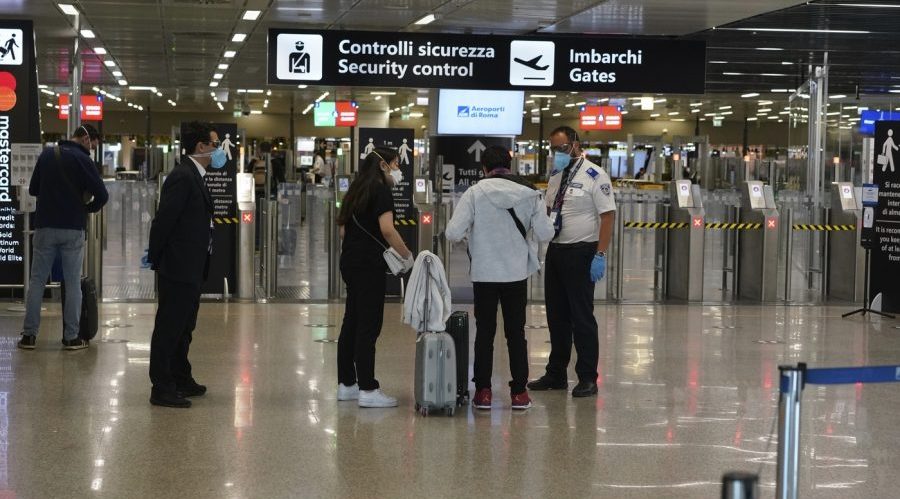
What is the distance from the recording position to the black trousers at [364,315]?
680 centimetres

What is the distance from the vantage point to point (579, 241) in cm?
744

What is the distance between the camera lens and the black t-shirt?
6.78 m

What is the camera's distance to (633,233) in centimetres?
2559

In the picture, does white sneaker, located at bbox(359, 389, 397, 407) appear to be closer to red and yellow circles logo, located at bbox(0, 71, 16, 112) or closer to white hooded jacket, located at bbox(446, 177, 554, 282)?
white hooded jacket, located at bbox(446, 177, 554, 282)

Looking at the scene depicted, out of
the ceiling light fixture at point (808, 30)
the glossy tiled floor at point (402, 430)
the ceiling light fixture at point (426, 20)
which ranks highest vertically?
the ceiling light fixture at point (808, 30)

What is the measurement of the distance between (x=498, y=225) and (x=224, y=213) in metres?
6.43

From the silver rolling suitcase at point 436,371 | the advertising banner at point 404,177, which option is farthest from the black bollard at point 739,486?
the advertising banner at point 404,177

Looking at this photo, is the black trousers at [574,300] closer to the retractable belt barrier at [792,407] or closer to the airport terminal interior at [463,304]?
the airport terminal interior at [463,304]

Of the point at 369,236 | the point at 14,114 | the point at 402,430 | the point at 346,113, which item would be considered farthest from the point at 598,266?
the point at 346,113

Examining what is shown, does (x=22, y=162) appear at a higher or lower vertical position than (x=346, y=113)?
lower

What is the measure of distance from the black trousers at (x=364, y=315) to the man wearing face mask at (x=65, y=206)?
2.78 m

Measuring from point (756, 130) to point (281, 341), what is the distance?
43.1 meters

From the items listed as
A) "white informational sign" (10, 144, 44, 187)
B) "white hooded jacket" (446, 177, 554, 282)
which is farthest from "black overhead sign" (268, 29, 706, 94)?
"white hooded jacket" (446, 177, 554, 282)

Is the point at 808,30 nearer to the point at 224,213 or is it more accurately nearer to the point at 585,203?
the point at 224,213
